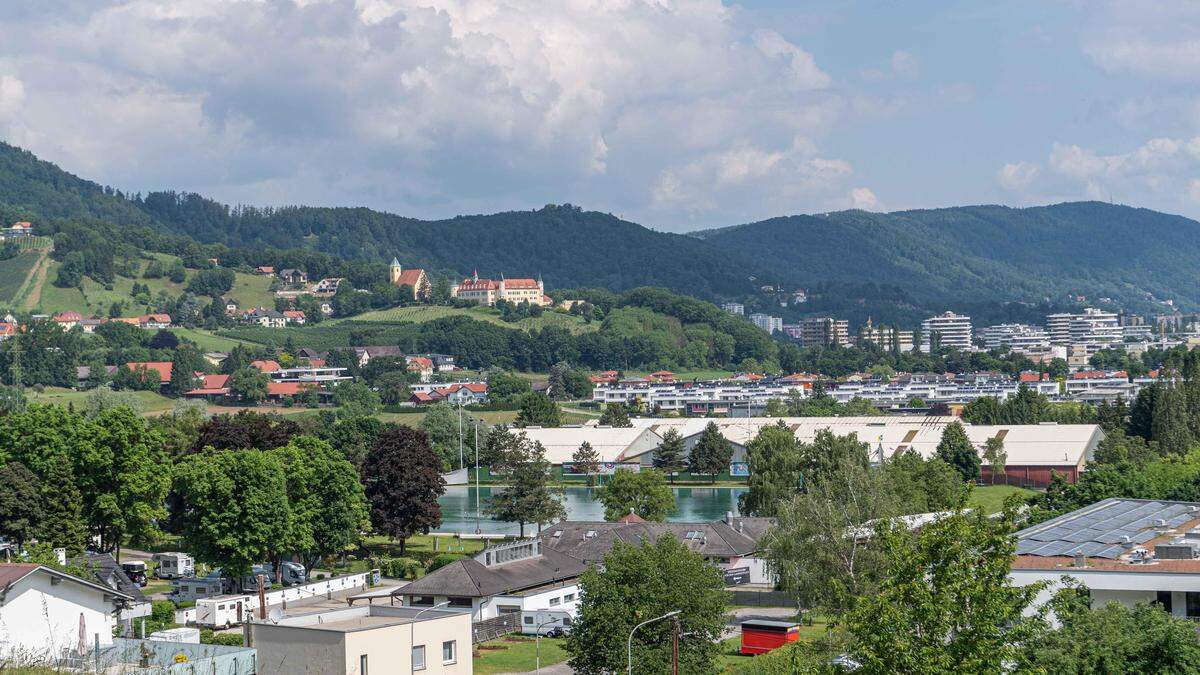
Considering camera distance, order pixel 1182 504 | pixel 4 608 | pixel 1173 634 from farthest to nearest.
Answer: pixel 1182 504 < pixel 4 608 < pixel 1173 634

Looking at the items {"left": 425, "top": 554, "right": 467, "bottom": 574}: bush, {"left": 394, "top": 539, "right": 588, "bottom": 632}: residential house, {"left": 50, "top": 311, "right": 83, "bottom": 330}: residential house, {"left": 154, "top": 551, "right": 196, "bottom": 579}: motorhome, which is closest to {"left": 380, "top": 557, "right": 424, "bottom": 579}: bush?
{"left": 425, "top": 554, "right": 467, "bottom": 574}: bush

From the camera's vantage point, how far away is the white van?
3822cm

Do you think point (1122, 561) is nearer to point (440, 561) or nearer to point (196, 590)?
point (440, 561)

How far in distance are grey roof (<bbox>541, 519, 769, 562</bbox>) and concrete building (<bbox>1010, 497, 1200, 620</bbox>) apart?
1583 cm

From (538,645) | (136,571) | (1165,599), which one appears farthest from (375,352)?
(1165,599)

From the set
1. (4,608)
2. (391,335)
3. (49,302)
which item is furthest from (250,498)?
(49,302)

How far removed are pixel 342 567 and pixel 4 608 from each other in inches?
974

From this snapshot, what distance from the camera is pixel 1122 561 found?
28.6 m

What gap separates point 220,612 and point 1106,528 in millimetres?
22489

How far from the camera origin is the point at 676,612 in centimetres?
2697

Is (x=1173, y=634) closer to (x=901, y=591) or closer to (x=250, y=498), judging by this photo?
(x=901, y=591)

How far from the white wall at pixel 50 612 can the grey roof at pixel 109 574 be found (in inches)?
377

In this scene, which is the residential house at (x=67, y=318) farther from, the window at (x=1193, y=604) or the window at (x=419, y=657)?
the window at (x=1193, y=604)

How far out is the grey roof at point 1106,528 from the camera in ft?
99.9
